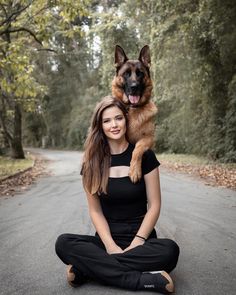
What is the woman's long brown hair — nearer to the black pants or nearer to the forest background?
the black pants

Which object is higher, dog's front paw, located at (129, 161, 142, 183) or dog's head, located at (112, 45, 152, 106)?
dog's head, located at (112, 45, 152, 106)

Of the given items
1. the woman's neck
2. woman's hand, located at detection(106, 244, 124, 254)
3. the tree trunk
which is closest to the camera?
woman's hand, located at detection(106, 244, 124, 254)

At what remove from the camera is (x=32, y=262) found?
4207 mm

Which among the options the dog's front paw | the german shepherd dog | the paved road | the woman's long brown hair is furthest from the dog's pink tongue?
the paved road

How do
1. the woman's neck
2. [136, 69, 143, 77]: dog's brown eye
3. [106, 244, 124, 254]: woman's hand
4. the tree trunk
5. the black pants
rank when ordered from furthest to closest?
the tree trunk < [136, 69, 143, 77]: dog's brown eye < the woman's neck < [106, 244, 124, 254]: woman's hand < the black pants

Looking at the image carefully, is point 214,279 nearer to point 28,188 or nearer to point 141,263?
point 141,263

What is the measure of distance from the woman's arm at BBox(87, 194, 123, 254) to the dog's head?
1005 mm

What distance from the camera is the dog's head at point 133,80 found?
4.03m

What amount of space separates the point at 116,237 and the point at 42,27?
8.81 metres

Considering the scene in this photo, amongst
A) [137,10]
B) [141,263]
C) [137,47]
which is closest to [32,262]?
[141,263]

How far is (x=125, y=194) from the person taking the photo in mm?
3641

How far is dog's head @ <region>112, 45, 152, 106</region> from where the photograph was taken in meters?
4.03

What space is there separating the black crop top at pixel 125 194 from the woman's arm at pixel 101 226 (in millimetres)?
64

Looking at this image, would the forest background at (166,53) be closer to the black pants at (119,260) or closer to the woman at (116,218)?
the woman at (116,218)
